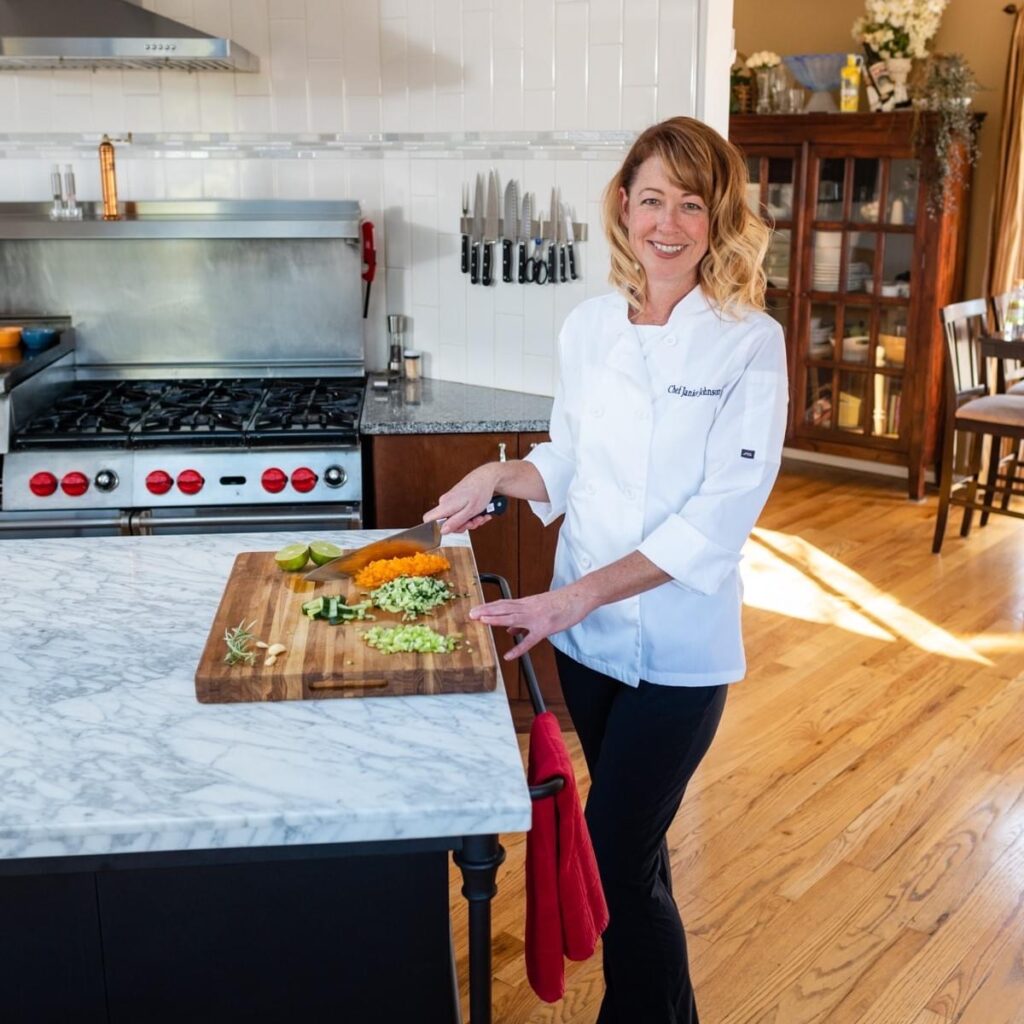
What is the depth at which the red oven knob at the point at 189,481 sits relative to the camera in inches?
129

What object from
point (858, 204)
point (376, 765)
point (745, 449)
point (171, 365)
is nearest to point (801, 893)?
point (745, 449)

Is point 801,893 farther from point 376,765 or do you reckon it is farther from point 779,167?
point 779,167

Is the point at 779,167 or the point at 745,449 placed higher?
the point at 779,167

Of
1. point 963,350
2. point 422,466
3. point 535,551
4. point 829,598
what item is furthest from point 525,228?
point 963,350

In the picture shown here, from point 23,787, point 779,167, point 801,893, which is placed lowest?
point 801,893

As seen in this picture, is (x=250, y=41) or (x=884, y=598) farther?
(x=884, y=598)

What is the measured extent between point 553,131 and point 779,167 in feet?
10.2

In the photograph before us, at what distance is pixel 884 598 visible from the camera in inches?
190

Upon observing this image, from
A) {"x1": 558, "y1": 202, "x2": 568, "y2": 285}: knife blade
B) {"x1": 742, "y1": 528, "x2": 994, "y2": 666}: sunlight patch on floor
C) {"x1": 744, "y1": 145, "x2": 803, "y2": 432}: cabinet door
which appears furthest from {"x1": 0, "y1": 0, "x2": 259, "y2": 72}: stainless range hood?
{"x1": 744, "y1": 145, "x2": 803, "y2": 432}: cabinet door

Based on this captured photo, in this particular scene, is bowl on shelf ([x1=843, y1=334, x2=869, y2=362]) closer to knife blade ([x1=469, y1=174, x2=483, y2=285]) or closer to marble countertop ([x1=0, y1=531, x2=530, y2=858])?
knife blade ([x1=469, y1=174, x2=483, y2=285])

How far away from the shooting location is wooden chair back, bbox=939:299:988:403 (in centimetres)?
527

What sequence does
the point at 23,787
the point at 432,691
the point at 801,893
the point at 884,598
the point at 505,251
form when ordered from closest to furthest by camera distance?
the point at 23,787 → the point at 432,691 → the point at 801,893 → the point at 505,251 → the point at 884,598

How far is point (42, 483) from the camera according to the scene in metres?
3.24

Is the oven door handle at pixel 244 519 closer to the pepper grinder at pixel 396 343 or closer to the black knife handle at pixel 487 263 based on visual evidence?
the pepper grinder at pixel 396 343
